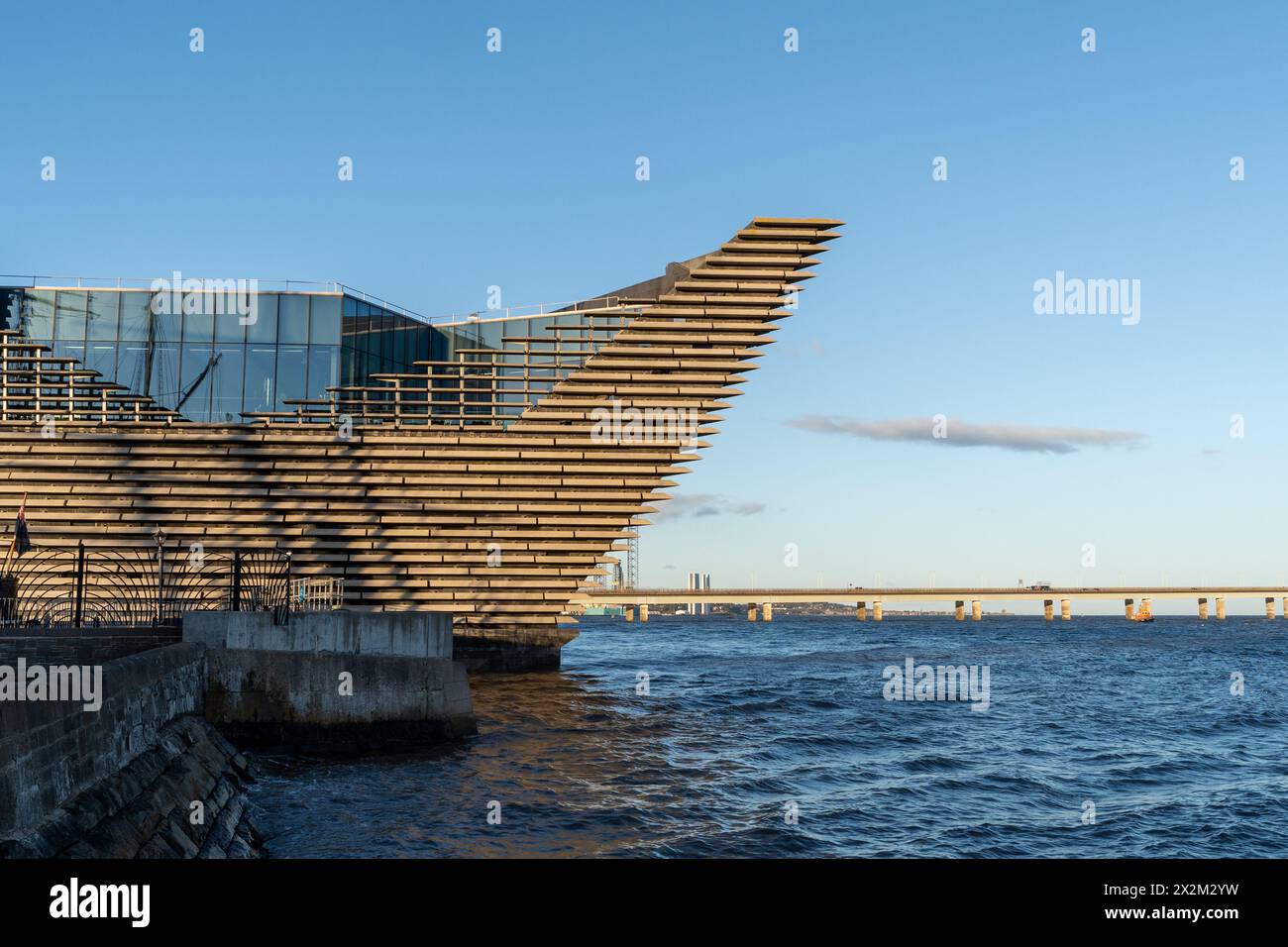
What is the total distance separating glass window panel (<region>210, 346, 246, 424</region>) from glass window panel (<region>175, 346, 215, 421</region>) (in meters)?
0.21

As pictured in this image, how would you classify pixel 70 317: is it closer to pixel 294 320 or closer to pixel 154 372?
pixel 154 372

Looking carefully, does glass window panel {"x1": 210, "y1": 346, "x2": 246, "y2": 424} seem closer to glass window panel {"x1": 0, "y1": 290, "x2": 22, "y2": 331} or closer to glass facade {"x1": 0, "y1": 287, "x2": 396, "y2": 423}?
glass facade {"x1": 0, "y1": 287, "x2": 396, "y2": 423}

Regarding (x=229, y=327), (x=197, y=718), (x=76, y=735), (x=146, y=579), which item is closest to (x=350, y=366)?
(x=229, y=327)

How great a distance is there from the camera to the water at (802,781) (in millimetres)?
11336

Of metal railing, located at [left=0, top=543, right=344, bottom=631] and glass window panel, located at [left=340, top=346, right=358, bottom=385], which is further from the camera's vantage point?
glass window panel, located at [left=340, top=346, right=358, bottom=385]

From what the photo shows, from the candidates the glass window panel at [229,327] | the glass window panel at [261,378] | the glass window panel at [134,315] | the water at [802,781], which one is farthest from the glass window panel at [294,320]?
the water at [802,781]

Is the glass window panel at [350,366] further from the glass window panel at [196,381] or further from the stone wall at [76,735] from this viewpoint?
the stone wall at [76,735]

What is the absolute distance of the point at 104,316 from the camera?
3647 cm

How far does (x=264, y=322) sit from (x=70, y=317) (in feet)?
23.0

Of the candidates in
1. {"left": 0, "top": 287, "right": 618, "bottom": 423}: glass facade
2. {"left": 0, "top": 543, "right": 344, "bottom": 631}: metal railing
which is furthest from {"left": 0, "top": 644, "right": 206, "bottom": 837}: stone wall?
{"left": 0, "top": 287, "right": 618, "bottom": 423}: glass facade

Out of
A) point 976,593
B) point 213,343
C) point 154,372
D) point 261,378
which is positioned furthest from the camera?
point 976,593

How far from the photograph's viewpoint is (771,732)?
2056 cm

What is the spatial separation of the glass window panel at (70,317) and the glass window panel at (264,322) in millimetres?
6125

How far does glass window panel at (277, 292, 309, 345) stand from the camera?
3525 centimetres
